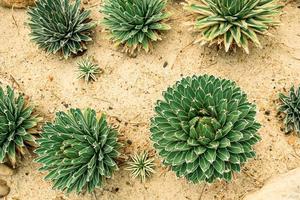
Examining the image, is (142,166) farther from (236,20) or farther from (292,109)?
(236,20)

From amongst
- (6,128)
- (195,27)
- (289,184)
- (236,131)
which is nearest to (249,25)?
(195,27)

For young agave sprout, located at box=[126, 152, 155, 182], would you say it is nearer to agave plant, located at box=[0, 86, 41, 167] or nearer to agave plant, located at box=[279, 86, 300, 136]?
agave plant, located at box=[0, 86, 41, 167]

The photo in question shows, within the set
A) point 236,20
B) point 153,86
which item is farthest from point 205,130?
point 236,20

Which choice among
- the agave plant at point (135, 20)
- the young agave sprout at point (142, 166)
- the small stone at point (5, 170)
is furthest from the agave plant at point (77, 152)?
the agave plant at point (135, 20)

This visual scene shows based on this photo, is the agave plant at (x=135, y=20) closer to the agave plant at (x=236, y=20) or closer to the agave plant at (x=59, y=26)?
the agave plant at (x=59, y=26)

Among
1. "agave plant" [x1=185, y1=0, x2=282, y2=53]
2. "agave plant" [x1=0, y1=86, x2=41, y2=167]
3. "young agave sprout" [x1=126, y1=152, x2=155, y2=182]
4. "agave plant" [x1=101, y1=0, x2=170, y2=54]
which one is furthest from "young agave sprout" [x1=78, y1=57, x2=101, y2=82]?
"agave plant" [x1=185, y1=0, x2=282, y2=53]

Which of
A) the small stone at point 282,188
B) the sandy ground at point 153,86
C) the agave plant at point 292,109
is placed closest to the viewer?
the small stone at point 282,188

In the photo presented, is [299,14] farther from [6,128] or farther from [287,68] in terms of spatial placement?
[6,128]
